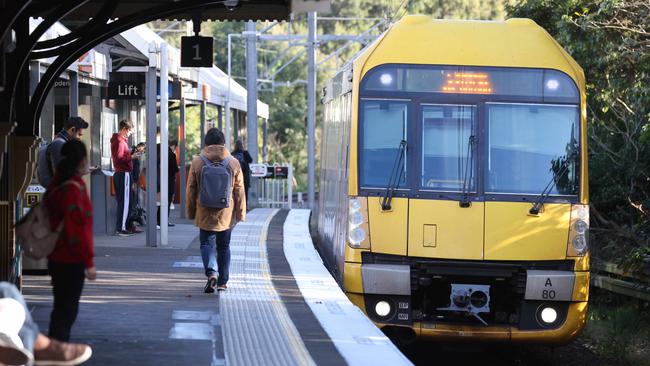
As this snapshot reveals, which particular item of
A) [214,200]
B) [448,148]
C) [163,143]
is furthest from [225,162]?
[163,143]

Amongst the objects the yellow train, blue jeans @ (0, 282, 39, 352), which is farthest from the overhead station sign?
blue jeans @ (0, 282, 39, 352)

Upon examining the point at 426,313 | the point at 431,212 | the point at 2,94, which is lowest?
the point at 426,313

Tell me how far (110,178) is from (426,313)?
9.55 meters

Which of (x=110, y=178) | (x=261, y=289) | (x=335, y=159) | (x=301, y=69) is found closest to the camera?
(x=261, y=289)

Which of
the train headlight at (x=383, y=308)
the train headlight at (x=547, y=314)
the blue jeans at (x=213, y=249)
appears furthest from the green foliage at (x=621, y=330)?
the blue jeans at (x=213, y=249)

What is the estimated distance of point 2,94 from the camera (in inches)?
393

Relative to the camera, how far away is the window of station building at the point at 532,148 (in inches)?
463

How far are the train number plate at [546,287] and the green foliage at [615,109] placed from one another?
4118 mm

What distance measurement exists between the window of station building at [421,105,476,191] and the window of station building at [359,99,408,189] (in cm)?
24

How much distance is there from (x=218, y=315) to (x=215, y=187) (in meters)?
1.69

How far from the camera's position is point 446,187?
462 inches

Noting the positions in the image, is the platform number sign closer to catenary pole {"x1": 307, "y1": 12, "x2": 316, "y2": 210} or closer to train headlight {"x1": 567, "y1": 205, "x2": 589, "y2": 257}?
train headlight {"x1": 567, "y1": 205, "x2": 589, "y2": 257}

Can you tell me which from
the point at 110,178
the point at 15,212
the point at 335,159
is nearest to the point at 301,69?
the point at 110,178

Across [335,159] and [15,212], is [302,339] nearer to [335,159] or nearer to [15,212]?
[15,212]
